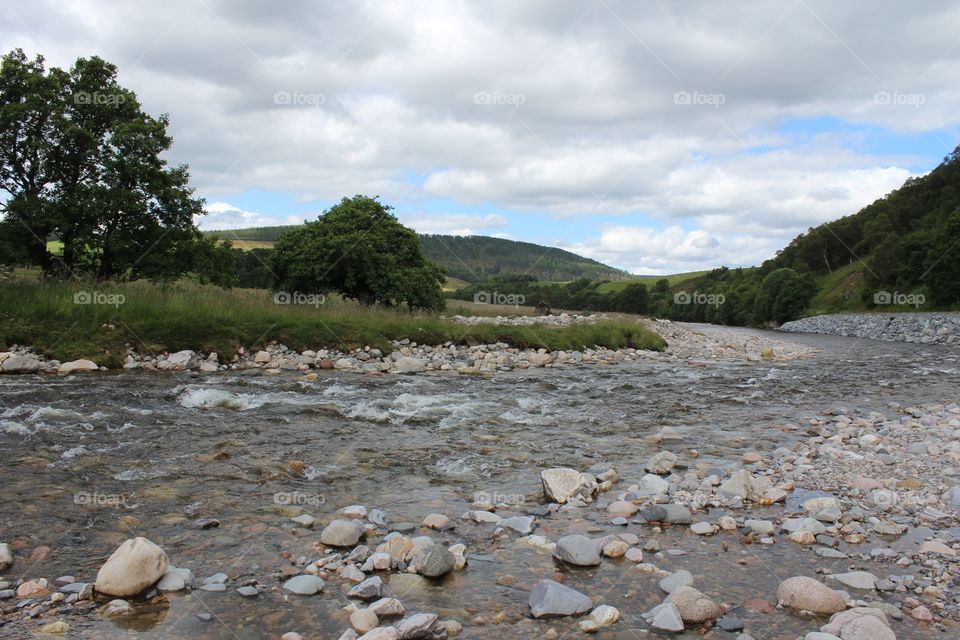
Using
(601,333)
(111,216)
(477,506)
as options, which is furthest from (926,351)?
(111,216)

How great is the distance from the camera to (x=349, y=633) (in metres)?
3.62

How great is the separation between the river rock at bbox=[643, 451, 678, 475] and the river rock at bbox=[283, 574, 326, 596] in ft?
15.3

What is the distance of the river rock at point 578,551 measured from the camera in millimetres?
4785

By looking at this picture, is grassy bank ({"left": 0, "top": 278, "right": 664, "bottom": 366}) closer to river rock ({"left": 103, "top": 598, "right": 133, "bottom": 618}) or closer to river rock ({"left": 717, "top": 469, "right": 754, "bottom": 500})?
river rock ({"left": 103, "top": 598, "right": 133, "bottom": 618})

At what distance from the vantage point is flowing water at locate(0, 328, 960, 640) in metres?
4.07

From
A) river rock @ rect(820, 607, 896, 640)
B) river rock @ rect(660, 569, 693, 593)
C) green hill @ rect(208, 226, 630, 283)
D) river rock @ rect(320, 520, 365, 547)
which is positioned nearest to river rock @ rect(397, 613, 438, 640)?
river rock @ rect(320, 520, 365, 547)

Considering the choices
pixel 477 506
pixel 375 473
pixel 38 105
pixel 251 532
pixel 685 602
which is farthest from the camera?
pixel 38 105

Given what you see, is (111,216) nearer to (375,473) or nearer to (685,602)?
(375,473)

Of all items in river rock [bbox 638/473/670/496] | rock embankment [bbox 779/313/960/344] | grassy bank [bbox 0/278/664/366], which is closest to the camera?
river rock [bbox 638/473/670/496]

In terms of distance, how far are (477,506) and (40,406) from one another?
8.06 meters

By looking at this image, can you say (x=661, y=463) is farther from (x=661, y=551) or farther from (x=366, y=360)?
(x=366, y=360)

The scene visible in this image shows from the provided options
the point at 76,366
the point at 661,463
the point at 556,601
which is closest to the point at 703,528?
the point at 661,463

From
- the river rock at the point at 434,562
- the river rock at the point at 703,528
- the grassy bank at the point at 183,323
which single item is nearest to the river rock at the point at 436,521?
the river rock at the point at 434,562

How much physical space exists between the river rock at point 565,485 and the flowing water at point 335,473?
0.20 meters
